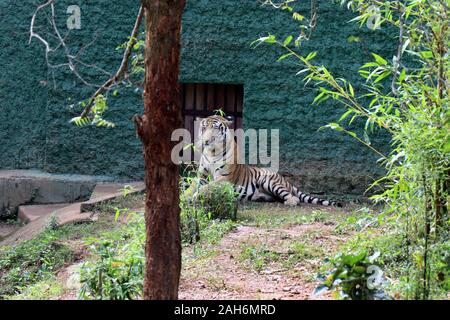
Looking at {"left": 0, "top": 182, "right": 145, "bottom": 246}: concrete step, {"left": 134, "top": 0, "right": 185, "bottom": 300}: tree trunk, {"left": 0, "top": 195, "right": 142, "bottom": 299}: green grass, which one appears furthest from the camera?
{"left": 0, "top": 182, "right": 145, "bottom": 246}: concrete step

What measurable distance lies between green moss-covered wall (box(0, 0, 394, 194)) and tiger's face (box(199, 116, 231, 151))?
36 centimetres

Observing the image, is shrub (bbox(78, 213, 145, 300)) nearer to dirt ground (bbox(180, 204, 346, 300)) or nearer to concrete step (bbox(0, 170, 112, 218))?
dirt ground (bbox(180, 204, 346, 300))

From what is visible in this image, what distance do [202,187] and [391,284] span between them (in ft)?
10.7

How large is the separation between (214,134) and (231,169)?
0.50m

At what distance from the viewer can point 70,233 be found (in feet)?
24.8

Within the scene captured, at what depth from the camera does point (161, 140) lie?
358 cm

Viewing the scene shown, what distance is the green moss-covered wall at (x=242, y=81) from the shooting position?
9336mm

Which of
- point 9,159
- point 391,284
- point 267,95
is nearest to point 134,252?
point 391,284

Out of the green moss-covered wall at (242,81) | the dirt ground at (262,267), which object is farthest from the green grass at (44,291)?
the green moss-covered wall at (242,81)

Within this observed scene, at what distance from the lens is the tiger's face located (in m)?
9.52

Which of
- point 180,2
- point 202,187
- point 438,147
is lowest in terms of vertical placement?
point 202,187

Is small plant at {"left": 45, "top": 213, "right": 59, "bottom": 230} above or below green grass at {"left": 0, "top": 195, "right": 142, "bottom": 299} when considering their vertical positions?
above

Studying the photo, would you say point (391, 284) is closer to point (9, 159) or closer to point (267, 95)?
point (267, 95)

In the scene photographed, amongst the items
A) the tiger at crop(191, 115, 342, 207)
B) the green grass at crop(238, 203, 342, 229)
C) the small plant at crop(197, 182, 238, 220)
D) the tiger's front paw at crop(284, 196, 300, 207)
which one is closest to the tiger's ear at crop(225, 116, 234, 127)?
the tiger at crop(191, 115, 342, 207)
